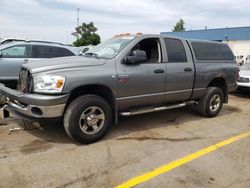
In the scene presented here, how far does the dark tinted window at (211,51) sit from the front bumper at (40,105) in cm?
346

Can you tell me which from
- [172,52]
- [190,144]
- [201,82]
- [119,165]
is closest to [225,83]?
[201,82]

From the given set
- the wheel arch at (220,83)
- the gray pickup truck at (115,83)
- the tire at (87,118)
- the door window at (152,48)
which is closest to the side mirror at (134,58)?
the gray pickup truck at (115,83)

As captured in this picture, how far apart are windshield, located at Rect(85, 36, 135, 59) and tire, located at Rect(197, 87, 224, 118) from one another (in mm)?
2527

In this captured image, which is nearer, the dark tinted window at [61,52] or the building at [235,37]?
the dark tinted window at [61,52]

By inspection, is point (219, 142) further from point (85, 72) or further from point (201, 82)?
point (85, 72)

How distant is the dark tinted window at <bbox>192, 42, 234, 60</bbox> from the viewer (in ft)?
19.0

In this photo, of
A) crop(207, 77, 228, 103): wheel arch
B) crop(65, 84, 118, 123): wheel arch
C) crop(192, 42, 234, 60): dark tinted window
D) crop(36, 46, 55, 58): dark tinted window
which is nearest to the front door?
crop(65, 84, 118, 123): wheel arch

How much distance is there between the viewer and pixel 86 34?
156 feet

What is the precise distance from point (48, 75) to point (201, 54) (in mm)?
3734

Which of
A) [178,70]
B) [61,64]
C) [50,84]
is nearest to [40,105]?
[50,84]

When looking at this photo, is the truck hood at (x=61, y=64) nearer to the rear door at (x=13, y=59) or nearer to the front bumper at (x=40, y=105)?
the front bumper at (x=40, y=105)

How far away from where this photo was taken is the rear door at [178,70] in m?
5.05

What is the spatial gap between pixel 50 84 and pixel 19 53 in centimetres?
518

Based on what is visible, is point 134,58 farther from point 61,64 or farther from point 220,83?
point 220,83
